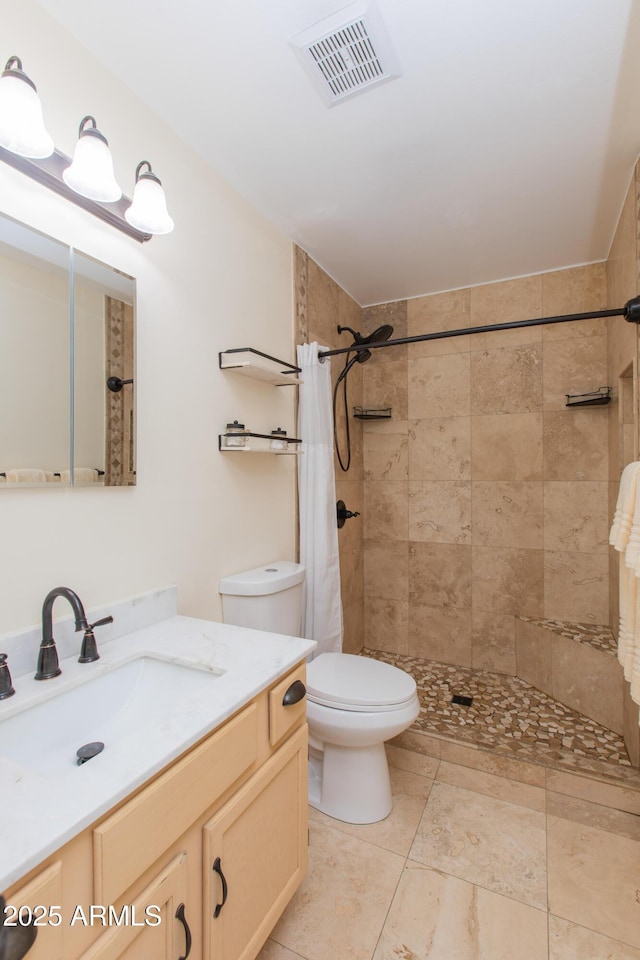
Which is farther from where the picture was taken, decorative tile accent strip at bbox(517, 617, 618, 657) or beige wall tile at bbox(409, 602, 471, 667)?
beige wall tile at bbox(409, 602, 471, 667)

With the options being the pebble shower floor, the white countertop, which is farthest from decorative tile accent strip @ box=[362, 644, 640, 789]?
the white countertop

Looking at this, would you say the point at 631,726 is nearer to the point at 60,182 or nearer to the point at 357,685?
the point at 357,685

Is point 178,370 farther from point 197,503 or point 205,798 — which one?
point 205,798

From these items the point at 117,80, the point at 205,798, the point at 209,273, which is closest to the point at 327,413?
the point at 209,273

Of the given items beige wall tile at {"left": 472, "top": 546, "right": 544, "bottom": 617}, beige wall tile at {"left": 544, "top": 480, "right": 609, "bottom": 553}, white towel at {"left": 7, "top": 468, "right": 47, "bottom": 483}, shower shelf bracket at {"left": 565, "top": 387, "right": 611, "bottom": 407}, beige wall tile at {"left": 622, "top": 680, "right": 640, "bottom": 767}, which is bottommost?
beige wall tile at {"left": 622, "top": 680, "right": 640, "bottom": 767}

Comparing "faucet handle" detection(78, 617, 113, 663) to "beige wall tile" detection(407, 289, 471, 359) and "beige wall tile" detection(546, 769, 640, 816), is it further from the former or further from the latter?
"beige wall tile" detection(407, 289, 471, 359)

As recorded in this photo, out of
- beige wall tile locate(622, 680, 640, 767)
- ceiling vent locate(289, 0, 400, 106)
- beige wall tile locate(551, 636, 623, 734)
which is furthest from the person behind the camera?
beige wall tile locate(551, 636, 623, 734)

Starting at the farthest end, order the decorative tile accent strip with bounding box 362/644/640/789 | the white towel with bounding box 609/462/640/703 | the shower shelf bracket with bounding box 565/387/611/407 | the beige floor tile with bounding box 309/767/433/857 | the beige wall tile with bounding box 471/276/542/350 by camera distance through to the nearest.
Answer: the beige wall tile with bounding box 471/276/542/350, the shower shelf bracket with bounding box 565/387/611/407, the decorative tile accent strip with bounding box 362/644/640/789, the beige floor tile with bounding box 309/767/433/857, the white towel with bounding box 609/462/640/703

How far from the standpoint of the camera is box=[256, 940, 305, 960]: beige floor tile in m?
1.19

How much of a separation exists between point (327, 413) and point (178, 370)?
35.7 inches

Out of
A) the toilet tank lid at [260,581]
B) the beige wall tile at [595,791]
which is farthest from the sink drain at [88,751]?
the beige wall tile at [595,791]

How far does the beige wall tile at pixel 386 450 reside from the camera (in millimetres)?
3043

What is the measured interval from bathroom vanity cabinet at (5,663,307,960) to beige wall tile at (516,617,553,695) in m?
1.82

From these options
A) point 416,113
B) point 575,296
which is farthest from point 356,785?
point 575,296
